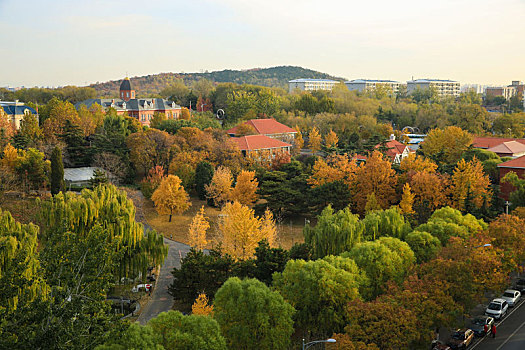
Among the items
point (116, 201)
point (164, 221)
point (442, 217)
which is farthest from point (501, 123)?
point (116, 201)

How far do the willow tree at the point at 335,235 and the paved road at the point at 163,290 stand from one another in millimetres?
8911

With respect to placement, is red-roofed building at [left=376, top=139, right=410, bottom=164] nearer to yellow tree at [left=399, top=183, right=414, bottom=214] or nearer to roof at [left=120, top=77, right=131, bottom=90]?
yellow tree at [left=399, top=183, right=414, bottom=214]

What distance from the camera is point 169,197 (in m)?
38.6

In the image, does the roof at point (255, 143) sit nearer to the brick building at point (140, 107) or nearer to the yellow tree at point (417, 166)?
the yellow tree at point (417, 166)

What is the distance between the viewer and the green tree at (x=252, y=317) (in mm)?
→ 18094

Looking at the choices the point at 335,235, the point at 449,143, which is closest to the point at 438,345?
the point at 335,235

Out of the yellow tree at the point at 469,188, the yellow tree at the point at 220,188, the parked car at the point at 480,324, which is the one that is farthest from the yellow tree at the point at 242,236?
the yellow tree at the point at 469,188

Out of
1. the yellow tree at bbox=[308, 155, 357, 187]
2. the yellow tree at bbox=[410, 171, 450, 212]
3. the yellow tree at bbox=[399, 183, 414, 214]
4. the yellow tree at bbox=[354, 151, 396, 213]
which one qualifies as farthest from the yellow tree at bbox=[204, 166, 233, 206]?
the yellow tree at bbox=[410, 171, 450, 212]

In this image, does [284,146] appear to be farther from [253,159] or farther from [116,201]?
[116,201]

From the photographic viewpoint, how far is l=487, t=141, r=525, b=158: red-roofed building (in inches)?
1982

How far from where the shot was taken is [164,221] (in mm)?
39594

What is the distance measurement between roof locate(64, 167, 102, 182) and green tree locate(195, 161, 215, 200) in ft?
31.3

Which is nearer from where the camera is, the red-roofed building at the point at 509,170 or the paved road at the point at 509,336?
the paved road at the point at 509,336

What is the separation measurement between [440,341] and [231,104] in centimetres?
6128
